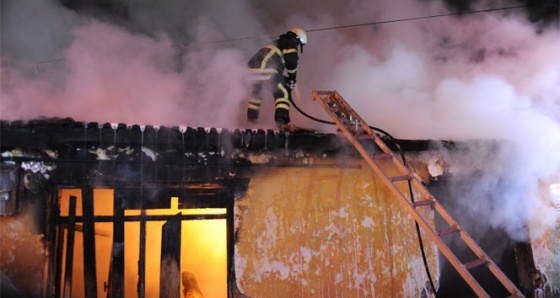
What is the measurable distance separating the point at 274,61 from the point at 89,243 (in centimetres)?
387

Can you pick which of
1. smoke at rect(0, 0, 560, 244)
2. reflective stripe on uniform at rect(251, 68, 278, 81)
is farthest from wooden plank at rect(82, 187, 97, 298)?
reflective stripe on uniform at rect(251, 68, 278, 81)

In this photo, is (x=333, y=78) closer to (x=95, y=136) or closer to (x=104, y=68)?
(x=104, y=68)

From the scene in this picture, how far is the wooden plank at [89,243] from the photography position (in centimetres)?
507

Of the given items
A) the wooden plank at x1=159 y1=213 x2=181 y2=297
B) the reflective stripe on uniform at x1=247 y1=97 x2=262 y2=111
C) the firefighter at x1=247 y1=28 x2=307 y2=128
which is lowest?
the wooden plank at x1=159 y1=213 x2=181 y2=297

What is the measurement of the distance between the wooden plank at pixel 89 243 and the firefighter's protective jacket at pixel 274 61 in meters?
3.14

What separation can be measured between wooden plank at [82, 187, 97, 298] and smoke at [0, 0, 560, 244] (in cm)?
125

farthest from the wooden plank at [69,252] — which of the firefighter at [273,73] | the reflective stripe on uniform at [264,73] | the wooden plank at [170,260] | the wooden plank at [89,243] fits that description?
the reflective stripe on uniform at [264,73]

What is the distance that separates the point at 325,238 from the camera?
18.9ft

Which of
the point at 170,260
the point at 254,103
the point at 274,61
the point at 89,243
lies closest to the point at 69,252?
the point at 89,243

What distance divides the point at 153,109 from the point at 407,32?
7.44 meters

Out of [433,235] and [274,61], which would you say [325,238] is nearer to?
[433,235]

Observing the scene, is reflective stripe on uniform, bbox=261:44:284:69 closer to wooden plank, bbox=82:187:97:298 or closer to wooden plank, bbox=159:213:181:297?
wooden plank, bbox=159:213:181:297

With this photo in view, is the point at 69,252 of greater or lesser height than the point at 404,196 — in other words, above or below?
below

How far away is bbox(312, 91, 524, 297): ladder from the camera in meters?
3.94
